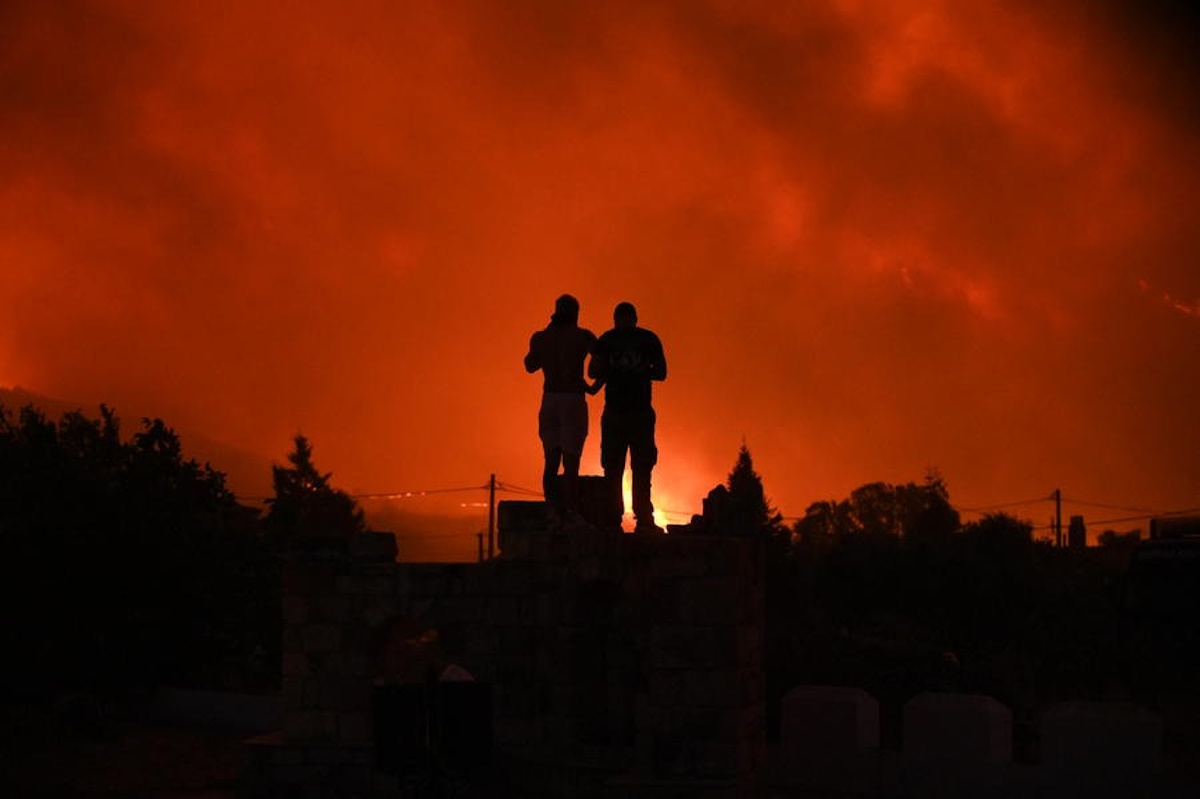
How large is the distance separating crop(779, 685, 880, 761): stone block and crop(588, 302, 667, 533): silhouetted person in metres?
2.76

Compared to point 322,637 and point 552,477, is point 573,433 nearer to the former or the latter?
point 552,477

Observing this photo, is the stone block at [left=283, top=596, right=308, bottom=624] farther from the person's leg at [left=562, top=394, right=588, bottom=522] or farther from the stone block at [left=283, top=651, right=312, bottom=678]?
the person's leg at [left=562, top=394, right=588, bottom=522]

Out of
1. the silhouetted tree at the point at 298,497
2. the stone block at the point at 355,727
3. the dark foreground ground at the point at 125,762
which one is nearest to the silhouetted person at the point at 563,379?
the stone block at the point at 355,727

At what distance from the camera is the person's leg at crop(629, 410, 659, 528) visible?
1678 centimetres

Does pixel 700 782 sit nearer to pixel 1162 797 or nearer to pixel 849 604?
pixel 1162 797

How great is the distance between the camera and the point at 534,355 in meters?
17.5

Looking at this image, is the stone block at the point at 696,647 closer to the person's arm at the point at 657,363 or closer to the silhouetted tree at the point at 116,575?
the person's arm at the point at 657,363

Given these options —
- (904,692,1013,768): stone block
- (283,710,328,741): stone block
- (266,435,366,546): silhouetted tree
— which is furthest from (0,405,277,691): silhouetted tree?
(266,435,366,546): silhouetted tree

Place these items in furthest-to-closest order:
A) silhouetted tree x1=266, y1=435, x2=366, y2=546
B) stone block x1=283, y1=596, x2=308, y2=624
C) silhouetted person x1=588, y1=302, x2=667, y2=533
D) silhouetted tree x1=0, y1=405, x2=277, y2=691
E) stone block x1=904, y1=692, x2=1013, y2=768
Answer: silhouetted tree x1=266, y1=435, x2=366, y2=546, silhouetted tree x1=0, y1=405, x2=277, y2=691, stone block x1=283, y1=596, x2=308, y2=624, silhouetted person x1=588, y1=302, x2=667, y2=533, stone block x1=904, y1=692, x2=1013, y2=768

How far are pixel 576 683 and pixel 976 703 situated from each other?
4740mm

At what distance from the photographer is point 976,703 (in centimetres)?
1625

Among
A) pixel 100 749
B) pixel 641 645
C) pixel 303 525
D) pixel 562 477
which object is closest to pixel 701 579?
pixel 641 645

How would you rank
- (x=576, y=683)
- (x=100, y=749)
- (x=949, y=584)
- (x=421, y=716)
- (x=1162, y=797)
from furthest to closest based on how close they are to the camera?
(x=949, y=584) < (x=100, y=749) < (x=576, y=683) < (x=1162, y=797) < (x=421, y=716)

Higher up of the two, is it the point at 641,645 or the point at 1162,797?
the point at 641,645
